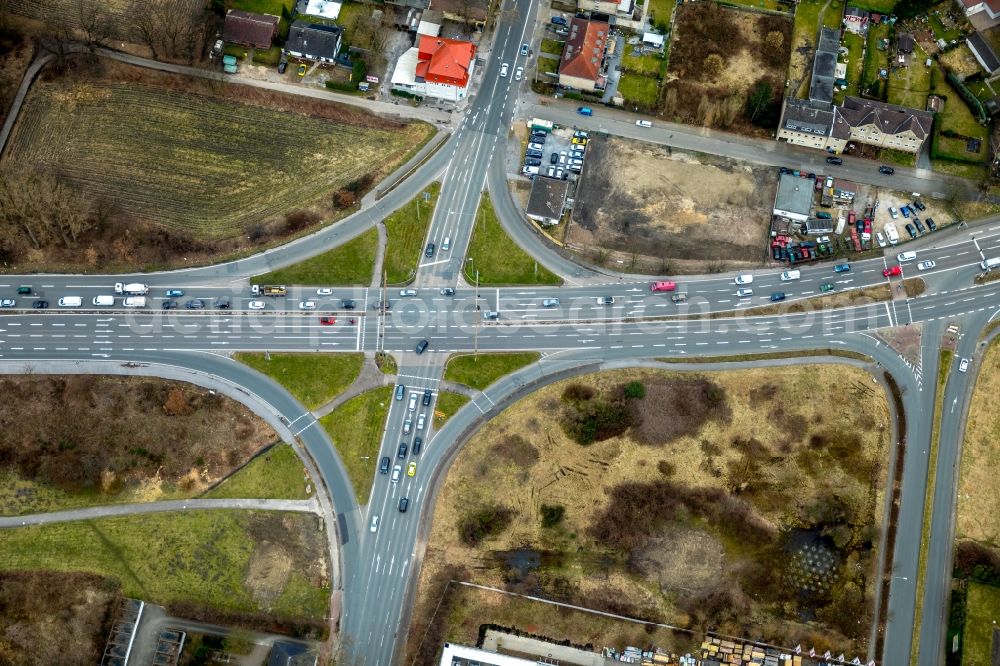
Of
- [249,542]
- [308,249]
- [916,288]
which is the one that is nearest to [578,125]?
[308,249]

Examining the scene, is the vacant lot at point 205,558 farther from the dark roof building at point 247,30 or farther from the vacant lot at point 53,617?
the dark roof building at point 247,30

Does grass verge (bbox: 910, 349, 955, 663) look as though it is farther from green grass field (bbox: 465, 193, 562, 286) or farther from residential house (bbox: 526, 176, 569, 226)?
residential house (bbox: 526, 176, 569, 226)

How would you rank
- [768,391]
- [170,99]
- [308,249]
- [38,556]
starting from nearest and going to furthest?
1. [38,556]
2. [768,391]
3. [308,249]
4. [170,99]

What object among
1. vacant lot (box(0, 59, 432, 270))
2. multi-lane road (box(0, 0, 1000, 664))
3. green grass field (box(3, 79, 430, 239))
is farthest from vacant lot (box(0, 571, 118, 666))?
green grass field (box(3, 79, 430, 239))

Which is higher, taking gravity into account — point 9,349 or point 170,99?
point 170,99

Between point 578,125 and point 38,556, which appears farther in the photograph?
point 578,125

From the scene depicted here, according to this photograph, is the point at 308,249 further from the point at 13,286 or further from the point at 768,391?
the point at 768,391
